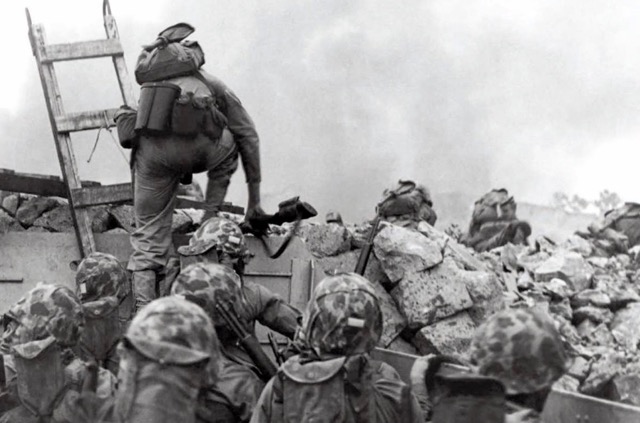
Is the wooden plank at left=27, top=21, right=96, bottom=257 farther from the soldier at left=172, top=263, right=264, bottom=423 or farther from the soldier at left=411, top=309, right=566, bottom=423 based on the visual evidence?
the soldier at left=411, top=309, right=566, bottom=423

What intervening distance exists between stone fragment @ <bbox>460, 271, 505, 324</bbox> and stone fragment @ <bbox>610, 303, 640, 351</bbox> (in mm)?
1245

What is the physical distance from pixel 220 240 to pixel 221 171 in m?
1.69

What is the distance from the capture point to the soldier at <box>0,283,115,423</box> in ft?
10.3

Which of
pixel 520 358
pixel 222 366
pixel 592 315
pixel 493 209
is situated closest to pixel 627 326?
pixel 592 315

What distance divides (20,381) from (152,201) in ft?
11.1

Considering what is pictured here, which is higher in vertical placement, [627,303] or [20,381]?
[20,381]

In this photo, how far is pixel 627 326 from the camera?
864 cm

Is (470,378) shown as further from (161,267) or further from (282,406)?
(161,267)

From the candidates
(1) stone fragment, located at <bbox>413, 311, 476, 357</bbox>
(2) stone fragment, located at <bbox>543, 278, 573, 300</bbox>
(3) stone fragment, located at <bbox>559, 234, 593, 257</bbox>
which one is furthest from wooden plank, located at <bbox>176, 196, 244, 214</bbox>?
(3) stone fragment, located at <bbox>559, 234, 593, 257</bbox>

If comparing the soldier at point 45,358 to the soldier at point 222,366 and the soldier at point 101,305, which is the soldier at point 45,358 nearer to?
the soldier at point 222,366

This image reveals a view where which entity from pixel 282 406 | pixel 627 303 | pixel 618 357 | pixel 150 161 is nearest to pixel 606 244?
pixel 627 303

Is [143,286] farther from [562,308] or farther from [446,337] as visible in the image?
[562,308]

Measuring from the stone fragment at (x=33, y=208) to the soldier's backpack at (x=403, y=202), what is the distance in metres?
2.86

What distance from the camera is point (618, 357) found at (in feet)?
25.1
